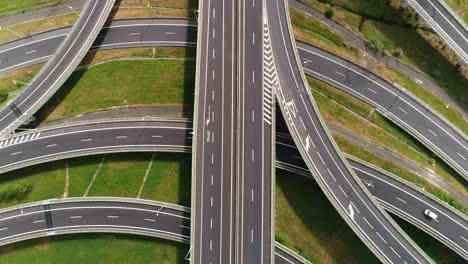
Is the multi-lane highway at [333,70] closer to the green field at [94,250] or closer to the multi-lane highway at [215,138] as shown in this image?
the multi-lane highway at [215,138]

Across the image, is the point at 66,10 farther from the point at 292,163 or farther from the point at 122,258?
the point at 292,163

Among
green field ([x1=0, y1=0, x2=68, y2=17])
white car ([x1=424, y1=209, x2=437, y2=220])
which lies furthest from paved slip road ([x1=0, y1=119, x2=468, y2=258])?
green field ([x1=0, y1=0, x2=68, y2=17])

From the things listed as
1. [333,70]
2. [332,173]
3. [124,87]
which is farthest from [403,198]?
[124,87]

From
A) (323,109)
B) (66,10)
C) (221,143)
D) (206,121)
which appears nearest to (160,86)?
(206,121)

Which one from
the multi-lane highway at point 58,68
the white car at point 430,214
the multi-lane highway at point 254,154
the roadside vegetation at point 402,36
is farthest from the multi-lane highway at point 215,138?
the white car at point 430,214

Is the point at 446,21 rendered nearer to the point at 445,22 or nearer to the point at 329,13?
the point at 445,22

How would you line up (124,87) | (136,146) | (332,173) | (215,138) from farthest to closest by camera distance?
1. (124,87)
2. (136,146)
3. (332,173)
4. (215,138)
